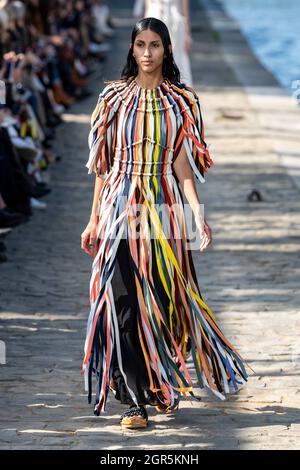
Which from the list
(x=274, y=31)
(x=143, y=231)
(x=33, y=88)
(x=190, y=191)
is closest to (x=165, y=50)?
(x=190, y=191)

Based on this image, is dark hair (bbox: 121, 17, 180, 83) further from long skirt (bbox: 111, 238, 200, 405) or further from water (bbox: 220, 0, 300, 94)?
water (bbox: 220, 0, 300, 94)

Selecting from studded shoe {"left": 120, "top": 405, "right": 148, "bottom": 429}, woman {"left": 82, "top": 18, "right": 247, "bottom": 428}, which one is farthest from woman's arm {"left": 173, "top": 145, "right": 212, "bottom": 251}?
studded shoe {"left": 120, "top": 405, "right": 148, "bottom": 429}

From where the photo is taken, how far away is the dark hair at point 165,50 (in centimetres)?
597

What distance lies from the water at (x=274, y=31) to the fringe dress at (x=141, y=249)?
38.2 feet

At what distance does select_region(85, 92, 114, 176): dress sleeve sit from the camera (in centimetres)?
610

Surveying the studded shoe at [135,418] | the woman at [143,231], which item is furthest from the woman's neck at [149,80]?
the studded shoe at [135,418]

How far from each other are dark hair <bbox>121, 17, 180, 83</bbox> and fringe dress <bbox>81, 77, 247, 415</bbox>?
44 millimetres

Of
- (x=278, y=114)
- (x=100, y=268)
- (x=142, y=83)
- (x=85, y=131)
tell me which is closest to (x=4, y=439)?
(x=100, y=268)

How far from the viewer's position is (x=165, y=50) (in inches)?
237

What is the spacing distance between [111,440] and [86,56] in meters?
14.5

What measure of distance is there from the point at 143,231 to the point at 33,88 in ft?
23.1

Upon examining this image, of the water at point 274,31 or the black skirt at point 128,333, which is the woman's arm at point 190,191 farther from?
the water at point 274,31

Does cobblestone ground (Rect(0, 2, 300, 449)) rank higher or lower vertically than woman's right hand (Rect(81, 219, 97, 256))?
lower

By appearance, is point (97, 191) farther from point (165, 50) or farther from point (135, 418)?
point (135, 418)
